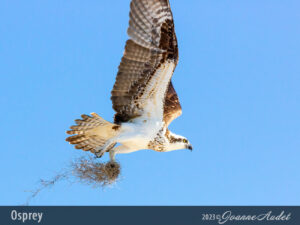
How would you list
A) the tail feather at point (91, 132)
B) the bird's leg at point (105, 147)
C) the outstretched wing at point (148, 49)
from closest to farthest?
the outstretched wing at point (148, 49)
the tail feather at point (91, 132)
the bird's leg at point (105, 147)

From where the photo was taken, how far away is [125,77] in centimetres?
762

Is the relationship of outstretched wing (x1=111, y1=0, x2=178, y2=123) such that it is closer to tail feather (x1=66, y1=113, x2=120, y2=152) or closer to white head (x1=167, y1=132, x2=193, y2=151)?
tail feather (x1=66, y1=113, x2=120, y2=152)

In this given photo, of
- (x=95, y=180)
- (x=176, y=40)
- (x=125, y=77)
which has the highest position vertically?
(x=176, y=40)

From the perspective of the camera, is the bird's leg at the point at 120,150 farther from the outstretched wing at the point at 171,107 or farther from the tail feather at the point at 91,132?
the outstretched wing at the point at 171,107

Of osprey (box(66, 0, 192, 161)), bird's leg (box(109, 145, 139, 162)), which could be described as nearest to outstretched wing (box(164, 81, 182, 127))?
osprey (box(66, 0, 192, 161))

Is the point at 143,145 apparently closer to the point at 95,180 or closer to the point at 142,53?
the point at 95,180

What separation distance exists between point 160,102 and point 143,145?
0.67 meters

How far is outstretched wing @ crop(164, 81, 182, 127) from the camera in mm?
8797

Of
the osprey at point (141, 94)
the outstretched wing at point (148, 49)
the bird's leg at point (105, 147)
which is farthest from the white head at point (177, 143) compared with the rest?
the outstretched wing at point (148, 49)

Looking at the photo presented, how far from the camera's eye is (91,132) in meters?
7.91

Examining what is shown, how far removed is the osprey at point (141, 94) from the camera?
24.5ft

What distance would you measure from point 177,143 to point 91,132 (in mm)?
1341

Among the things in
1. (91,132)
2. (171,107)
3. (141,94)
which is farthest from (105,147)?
(171,107)

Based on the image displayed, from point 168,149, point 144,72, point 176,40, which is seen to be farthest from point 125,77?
point 168,149
